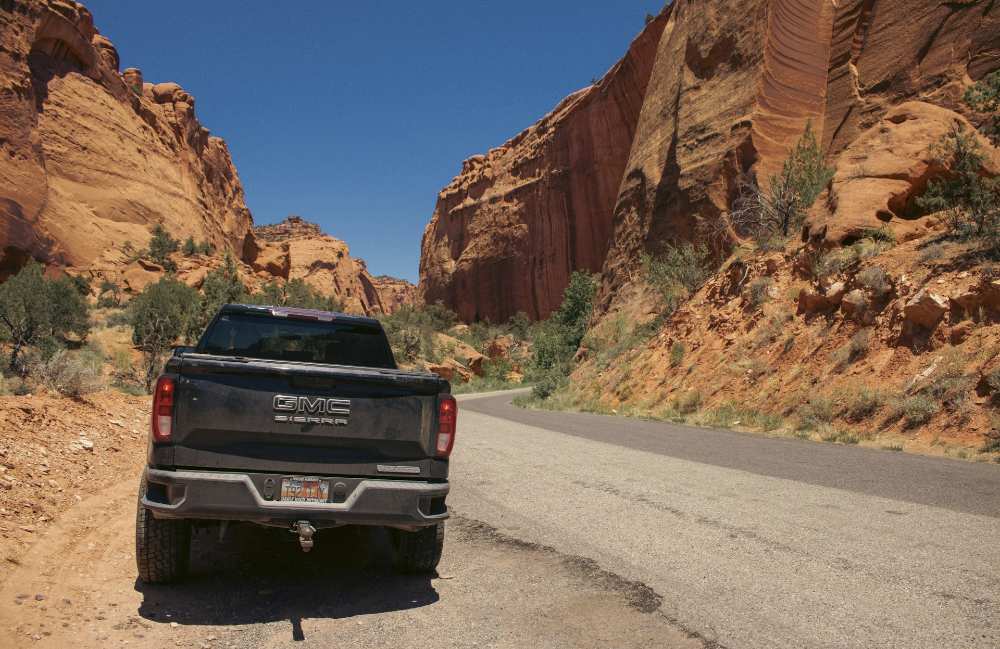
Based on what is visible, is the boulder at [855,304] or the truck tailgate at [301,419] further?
the boulder at [855,304]

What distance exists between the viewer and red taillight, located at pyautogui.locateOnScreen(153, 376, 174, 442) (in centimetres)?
381

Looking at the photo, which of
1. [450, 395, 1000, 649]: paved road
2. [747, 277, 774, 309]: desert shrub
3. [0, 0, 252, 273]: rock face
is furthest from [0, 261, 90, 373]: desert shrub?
[747, 277, 774, 309]: desert shrub

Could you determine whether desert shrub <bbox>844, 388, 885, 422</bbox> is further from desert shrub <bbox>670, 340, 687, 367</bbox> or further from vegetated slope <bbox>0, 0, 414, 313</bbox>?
vegetated slope <bbox>0, 0, 414, 313</bbox>

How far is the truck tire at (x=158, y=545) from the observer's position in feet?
13.6

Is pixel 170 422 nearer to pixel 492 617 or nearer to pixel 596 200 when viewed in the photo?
pixel 492 617

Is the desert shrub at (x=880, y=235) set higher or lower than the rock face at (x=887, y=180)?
lower

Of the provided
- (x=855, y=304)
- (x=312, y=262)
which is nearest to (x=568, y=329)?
(x=855, y=304)

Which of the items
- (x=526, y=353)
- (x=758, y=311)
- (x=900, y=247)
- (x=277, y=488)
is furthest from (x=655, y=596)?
(x=526, y=353)

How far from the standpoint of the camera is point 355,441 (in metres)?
4.11

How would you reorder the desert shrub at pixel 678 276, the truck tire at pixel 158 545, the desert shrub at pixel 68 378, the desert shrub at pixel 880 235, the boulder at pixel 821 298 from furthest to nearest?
the desert shrub at pixel 678 276
the desert shrub at pixel 880 235
the boulder at pixel 821 298
the desert shrub at pixel 68 378
the truck tire at pixel 158 545

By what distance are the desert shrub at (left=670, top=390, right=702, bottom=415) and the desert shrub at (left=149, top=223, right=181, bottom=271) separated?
45.0 m

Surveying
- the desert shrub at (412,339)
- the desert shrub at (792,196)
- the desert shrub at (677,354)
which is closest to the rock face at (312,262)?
the desert shrub at (412,339)

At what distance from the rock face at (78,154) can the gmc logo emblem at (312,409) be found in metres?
49.5

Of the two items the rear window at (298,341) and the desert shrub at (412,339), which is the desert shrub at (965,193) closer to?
the rear window at (298,341)
